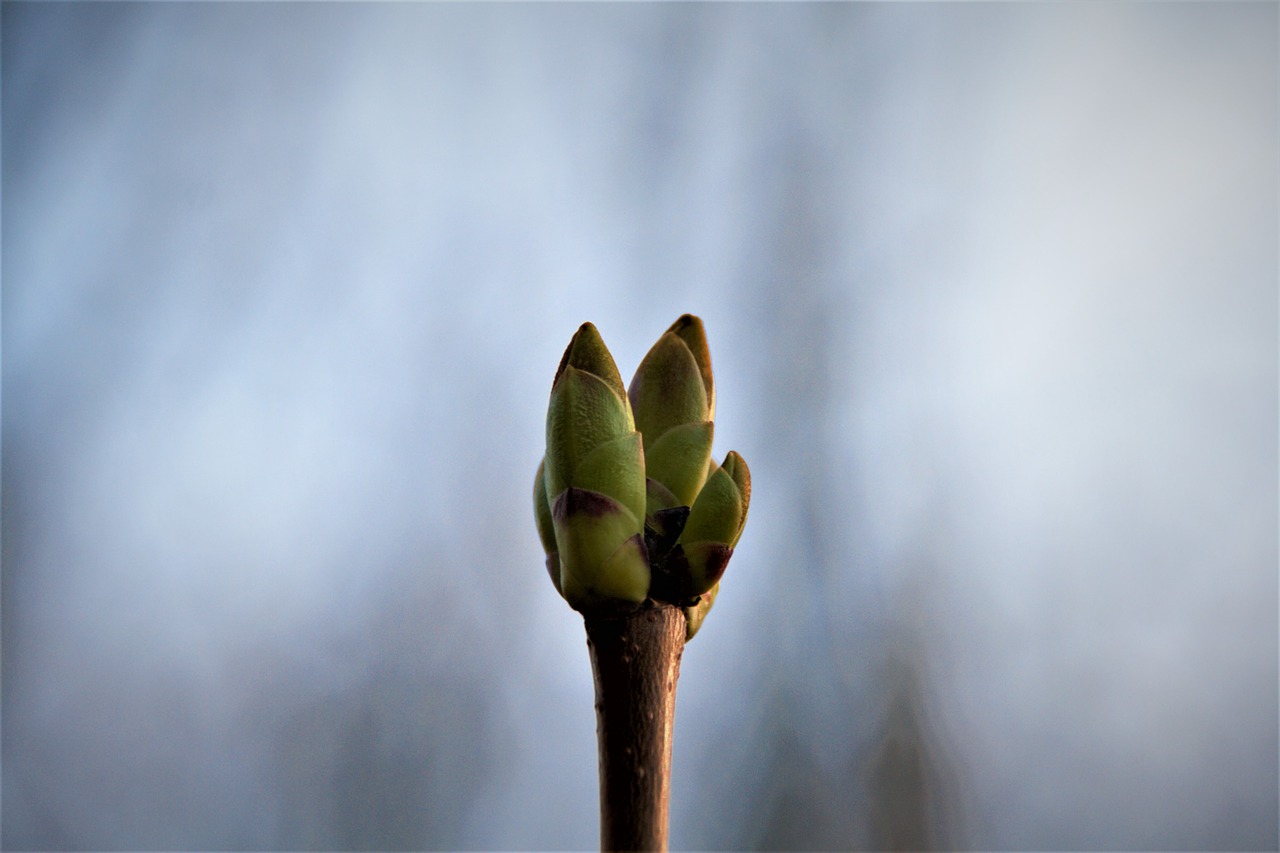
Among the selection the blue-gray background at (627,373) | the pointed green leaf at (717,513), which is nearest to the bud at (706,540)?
the pointed green leaf at (717,513)

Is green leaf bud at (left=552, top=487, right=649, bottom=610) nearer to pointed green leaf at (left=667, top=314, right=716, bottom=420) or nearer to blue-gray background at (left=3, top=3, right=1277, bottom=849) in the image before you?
pointed green leaf at (left=667, top=314, right=716, bottom=420)

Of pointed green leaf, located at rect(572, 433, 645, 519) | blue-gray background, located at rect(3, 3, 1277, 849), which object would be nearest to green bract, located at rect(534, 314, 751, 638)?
pointed green leaf, located at rect(572, 433, 645, 519)

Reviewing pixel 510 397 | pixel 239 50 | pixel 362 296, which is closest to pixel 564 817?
pixel 510 397

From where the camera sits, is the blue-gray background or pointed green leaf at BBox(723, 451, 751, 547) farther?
the blue-gray background

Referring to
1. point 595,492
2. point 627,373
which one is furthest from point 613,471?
point 627,373

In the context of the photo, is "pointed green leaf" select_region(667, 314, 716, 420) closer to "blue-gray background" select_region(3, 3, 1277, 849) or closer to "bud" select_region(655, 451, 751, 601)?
"bud" select_region(655, 451, 751, 601)

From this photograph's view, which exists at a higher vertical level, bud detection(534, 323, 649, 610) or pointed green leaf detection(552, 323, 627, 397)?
pointed green leaf detection(552, 323, 627, 397)

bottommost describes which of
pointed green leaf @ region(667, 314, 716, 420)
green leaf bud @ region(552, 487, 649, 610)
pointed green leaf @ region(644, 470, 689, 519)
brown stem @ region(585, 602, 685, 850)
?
brown stem @ region(585, 602, 685, 850)

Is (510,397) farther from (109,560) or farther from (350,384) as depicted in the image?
(109,560)
